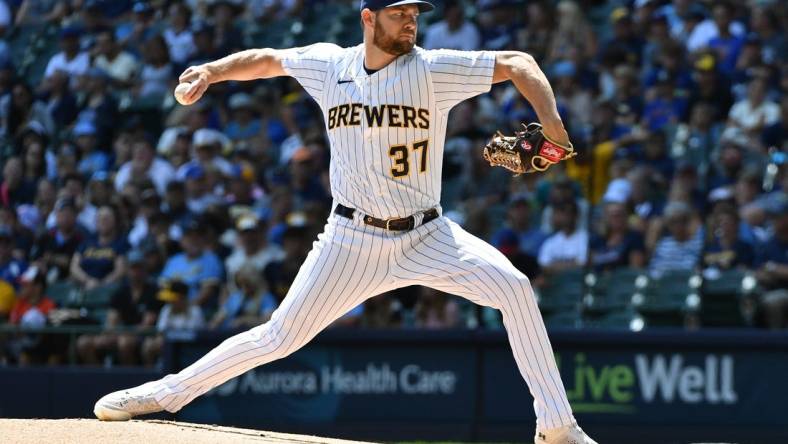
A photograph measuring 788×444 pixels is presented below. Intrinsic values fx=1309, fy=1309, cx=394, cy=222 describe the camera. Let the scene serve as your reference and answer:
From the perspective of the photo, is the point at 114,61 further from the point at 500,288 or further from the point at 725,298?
the point at 500,288

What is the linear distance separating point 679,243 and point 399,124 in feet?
17.6

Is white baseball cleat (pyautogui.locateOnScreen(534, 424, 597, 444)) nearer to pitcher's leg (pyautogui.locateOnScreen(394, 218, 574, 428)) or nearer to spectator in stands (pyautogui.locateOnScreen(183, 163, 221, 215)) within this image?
pitcher's leg (pyautogui.locateOnScreen(394, 218, 574, 428))

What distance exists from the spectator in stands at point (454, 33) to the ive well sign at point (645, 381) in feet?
14.3

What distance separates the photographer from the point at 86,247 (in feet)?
39.8

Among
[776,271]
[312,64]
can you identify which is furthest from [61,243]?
[312,64]

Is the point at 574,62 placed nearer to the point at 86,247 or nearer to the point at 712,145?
the point at 712,145

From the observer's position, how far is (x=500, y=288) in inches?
212

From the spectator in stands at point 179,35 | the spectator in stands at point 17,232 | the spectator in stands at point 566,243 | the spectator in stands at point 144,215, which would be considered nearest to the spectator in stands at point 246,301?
the spectator in stands at point 144,215

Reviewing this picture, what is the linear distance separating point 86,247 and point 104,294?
0.78 meters

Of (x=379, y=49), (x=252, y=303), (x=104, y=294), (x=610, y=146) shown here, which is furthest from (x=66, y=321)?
(x=379, y=49)

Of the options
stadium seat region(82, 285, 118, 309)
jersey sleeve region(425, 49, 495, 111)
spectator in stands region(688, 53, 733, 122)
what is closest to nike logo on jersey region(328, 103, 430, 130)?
jersey sleeve region(425, 49, 495, 111)

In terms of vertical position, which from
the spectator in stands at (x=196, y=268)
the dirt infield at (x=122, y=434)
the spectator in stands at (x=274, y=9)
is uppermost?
the spectator in stands at (x=274, y=9)

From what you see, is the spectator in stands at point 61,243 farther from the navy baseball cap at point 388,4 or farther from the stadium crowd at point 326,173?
the navy baseball cap at point 388,4

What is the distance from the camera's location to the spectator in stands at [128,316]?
10.6 m
